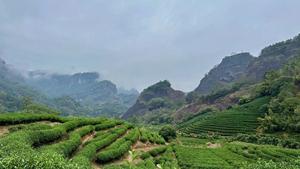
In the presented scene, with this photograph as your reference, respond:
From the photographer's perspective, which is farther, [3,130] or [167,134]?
[167,134]

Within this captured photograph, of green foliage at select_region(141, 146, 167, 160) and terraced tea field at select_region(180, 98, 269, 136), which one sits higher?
terraced tea field at select_region(180, 98, 269, 136)

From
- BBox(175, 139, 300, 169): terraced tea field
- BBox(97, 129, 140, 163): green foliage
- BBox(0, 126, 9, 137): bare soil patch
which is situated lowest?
BBox(175, 139, 300, 169): terraced tea field

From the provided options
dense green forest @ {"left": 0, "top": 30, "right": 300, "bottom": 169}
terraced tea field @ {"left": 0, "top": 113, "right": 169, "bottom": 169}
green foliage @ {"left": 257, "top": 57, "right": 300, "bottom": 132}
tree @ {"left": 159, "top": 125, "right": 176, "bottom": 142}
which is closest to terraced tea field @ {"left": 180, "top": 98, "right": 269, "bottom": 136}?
dense green forest @ {"left": 0, "top": 30, "right": 300, "bottom": 169}

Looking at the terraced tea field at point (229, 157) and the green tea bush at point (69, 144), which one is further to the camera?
the terraced tea field at point (229, 157)

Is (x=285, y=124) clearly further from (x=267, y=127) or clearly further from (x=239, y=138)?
(x=239, y=138)

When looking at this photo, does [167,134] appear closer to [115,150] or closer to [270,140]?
[270,140]

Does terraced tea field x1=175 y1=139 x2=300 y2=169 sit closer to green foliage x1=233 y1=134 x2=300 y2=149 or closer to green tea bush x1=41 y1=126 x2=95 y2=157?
green tea bush x1=41 y1=126 x2=95 y2=157

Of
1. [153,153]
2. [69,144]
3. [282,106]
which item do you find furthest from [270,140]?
[69,144]

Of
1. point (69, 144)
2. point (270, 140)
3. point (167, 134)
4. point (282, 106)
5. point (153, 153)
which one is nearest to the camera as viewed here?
point (69, 144)

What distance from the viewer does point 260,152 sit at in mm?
55938

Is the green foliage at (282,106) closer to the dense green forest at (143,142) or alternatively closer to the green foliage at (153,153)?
the dense green forest at (143,142)

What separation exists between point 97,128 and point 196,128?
66.7m

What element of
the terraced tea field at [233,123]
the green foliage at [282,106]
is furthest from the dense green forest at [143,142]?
the green foliage at [282,106]

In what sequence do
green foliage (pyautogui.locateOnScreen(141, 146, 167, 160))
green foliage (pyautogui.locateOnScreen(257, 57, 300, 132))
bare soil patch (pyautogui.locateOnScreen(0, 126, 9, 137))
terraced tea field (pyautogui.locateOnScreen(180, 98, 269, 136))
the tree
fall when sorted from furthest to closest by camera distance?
terraced tea field (pyautogui.locateOnScreen(180, 98, 269, 136))
green foliage (pyautogui.locateOnScreen(257, 57, 300, 132))
the tree
green foliage (pyautogui.locateOnScreen(141, 146, 167, 160))
bare soil patch (pyautogui.locateOnScreen(0, 126, 9, 137))
